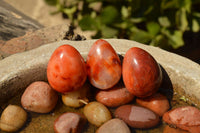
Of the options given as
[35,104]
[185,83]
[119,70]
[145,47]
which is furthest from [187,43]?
[35,104]

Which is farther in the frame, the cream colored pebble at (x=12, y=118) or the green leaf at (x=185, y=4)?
the green leaf at (x=185, y=4)

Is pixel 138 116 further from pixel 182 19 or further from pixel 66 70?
pixel 182 19

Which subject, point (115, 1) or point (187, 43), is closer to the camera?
point (115, 1)

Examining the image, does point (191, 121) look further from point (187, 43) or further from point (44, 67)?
point (187, 43)

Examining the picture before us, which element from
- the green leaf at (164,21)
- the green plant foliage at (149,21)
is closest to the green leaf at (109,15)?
the green plant foliage at (149,21)

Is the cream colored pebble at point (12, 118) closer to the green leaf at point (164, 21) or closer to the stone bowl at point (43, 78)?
the stone bowl at point (43, 78)

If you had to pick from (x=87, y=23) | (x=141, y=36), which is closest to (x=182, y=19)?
(x=141, y=36)

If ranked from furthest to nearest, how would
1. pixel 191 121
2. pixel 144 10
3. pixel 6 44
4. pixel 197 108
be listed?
pixel 144 10, pixel 6 44, pixel 197 108, pixel 191 121
